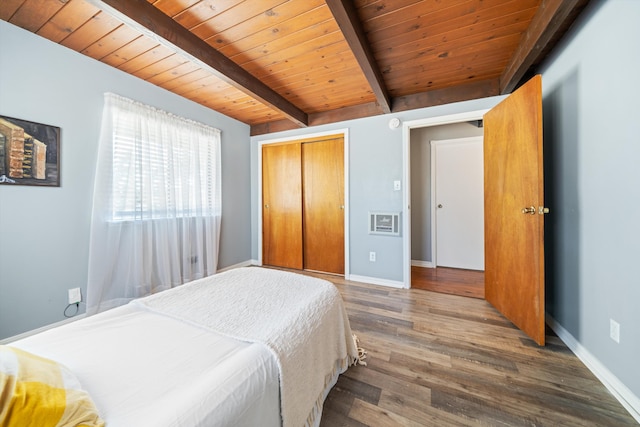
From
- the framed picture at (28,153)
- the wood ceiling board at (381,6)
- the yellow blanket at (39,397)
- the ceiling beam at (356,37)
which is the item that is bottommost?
the yellow blanket at (39,397)

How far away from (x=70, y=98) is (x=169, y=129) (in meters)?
0.79

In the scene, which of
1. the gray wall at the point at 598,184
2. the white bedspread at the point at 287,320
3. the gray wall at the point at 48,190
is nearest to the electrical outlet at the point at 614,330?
the gray wall at the point at 598,184

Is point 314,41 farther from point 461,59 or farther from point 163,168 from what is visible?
point 163,168

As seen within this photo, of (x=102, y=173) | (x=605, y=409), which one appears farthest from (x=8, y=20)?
(x=605, y=409)

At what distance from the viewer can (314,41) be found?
73.5 inches

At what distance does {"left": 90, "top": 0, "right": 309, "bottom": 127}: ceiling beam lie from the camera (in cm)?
143

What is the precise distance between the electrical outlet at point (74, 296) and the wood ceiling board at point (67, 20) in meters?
2.08

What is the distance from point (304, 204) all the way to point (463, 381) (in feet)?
9.05

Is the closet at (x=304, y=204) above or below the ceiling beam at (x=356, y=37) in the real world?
below

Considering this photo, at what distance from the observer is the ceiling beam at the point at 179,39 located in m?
1.43

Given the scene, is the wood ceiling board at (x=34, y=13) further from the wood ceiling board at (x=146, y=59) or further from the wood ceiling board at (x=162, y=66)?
the wood ceiling board at (x=162, y=66)

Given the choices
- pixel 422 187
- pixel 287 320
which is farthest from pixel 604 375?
pixel 422 187

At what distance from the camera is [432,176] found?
3.77 metres

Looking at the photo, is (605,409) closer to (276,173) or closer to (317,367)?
(317,367)
